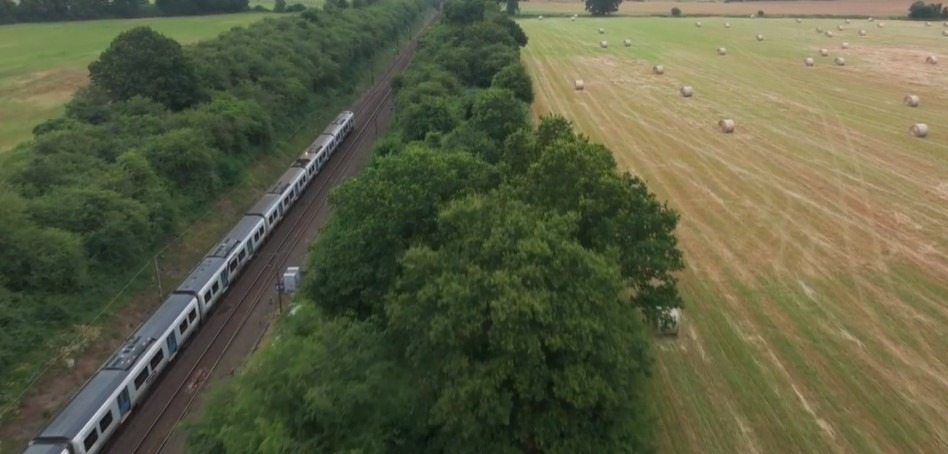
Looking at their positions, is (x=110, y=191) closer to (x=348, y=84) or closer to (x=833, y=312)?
(x=833, y=312)

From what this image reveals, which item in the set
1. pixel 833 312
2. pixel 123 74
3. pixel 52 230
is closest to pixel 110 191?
pixel 52 230

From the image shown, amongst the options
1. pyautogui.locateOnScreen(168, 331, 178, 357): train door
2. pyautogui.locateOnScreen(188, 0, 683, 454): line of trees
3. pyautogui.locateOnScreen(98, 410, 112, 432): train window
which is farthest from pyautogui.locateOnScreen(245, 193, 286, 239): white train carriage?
pyautogui.locateOnScreen(188, 0, 683, 454): line of trees

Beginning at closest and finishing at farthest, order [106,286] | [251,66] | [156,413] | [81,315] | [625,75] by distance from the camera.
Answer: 1. [156,413]
2. [81,315]
3. [106,286]
4. [251,66]
5. [625,75]

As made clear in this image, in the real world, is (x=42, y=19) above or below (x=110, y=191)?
above

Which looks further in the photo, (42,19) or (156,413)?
(42,19)

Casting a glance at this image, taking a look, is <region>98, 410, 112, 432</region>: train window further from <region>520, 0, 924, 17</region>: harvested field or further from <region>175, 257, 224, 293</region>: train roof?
<region>520, 0, 924, 17</region>: harvested field

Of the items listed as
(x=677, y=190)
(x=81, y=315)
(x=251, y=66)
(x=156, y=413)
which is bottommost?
(x=156, y=413)

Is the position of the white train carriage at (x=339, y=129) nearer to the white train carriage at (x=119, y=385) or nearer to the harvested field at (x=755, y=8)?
the white train carriage at (x=119, y=385)

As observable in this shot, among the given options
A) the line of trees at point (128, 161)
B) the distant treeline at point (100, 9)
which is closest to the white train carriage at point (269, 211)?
the line of trees at point (128, 161)

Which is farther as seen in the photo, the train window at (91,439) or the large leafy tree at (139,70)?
the large leafy tree at (139,70)
